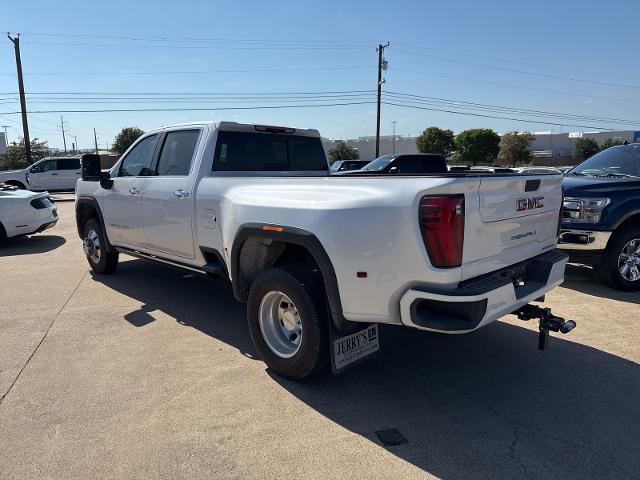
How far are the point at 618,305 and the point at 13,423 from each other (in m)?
5.93

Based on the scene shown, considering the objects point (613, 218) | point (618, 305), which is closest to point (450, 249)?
point (618, 305)

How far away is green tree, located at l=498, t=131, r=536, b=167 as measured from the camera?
60219 mm

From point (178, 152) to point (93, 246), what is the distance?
2.77 metres

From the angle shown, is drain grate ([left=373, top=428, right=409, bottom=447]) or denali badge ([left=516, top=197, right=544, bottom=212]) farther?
denali badge ([left=516, top=197, right=544, bottom=212])

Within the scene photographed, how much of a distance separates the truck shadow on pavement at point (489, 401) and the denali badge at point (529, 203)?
1.34m

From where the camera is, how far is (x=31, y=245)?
10.1m

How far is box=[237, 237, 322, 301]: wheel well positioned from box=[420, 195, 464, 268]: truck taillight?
1.16 m

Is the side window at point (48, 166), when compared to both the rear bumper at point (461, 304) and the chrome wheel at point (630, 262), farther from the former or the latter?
the rear bumper at point (461, 304)

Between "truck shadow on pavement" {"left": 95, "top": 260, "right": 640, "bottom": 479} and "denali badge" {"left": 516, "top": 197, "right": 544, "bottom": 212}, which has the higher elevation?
"denali badge" {"left": 516, "top": 197, "right": 544, "bottom": 212}

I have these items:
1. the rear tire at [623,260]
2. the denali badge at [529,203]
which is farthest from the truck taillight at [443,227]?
the rear tire at [623,260]

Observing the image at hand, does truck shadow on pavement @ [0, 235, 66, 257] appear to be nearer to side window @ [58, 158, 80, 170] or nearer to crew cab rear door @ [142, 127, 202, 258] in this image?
crew cab rear door @ [142, 127, 202, 258]

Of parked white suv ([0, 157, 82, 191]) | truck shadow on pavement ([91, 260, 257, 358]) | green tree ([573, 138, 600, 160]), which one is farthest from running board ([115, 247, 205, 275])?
green tree ([573, 138, 600, 160])

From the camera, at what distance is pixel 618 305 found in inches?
217

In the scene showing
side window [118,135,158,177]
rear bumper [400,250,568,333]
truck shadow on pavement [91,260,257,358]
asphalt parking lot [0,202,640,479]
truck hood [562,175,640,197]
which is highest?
side window [118,135,158,177]
